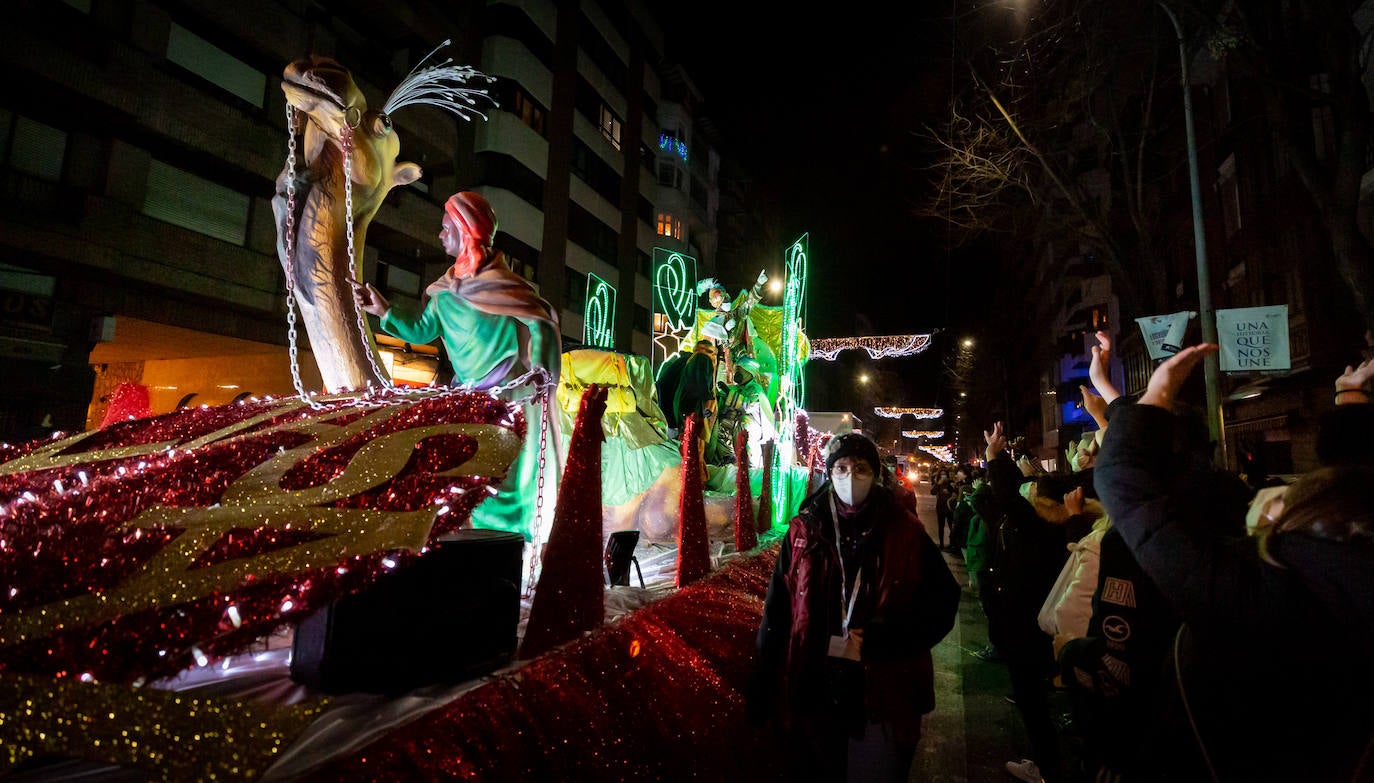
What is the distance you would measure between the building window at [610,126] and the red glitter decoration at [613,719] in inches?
1124

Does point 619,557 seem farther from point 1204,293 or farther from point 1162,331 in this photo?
point 1204,293

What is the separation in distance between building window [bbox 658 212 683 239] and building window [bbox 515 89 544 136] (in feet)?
30.7

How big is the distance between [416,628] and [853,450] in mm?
1777

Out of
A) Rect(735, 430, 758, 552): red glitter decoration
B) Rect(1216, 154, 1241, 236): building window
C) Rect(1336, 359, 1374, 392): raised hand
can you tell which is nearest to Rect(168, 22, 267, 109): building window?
Rect(735, 430, 758, 552): red glitter decoration

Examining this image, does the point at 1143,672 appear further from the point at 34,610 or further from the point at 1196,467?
the point at 34,610

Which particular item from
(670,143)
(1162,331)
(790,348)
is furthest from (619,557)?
(670,143)

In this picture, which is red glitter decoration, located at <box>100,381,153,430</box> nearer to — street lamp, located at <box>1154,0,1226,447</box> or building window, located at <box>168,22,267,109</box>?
street lamp, located at <box>1154,0,1226,447</box>

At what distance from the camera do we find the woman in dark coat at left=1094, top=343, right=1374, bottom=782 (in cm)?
117

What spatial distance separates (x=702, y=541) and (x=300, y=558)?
2723 mm

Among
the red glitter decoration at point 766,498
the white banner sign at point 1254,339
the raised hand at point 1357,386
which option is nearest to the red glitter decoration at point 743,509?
the red glitter decoration at point 766,498

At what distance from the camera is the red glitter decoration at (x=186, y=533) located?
1.42 m

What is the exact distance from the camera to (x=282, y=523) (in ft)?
5.50

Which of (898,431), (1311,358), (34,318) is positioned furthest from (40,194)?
(898,431)

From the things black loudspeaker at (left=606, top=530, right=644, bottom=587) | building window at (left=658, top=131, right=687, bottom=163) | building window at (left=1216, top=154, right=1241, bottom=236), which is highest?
building window at (left=658, top=131, right=687, bottom=163)
